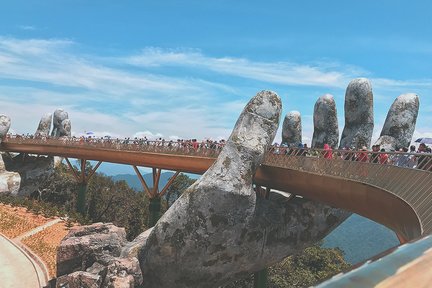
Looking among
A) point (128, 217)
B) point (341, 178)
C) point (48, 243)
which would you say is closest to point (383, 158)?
point (341, 178)

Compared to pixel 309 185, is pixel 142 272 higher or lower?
lower

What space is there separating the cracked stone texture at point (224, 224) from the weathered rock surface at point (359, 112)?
593 cm

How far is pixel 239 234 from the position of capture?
61.0 feet

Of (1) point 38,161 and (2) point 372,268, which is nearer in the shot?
(2) point 372,268

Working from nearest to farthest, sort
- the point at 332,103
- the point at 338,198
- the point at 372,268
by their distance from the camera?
1. the point at 372,268
2. the point at 338,198
3. the point at 332,103

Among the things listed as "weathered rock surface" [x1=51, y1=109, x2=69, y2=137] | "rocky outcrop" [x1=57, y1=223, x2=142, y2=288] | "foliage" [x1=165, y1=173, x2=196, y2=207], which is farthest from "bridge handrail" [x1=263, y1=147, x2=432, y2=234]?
"foliage" [x1=165, y1=173, x2=196, y2=207]

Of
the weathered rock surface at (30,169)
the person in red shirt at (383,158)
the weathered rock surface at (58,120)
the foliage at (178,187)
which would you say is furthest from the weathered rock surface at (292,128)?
the foliage at (178,187)

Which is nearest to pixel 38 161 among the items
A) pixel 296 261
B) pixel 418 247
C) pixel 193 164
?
pixel 193 164

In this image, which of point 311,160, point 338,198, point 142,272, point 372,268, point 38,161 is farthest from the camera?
point 38,161

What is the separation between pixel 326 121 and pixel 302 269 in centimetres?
2321

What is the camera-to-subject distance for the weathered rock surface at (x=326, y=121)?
25125 millimetres

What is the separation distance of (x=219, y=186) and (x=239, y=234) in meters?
2.44

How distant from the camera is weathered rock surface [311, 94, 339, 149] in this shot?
2512 centimetres

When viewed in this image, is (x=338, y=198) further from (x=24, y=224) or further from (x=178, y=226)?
(x=24, y=224)
